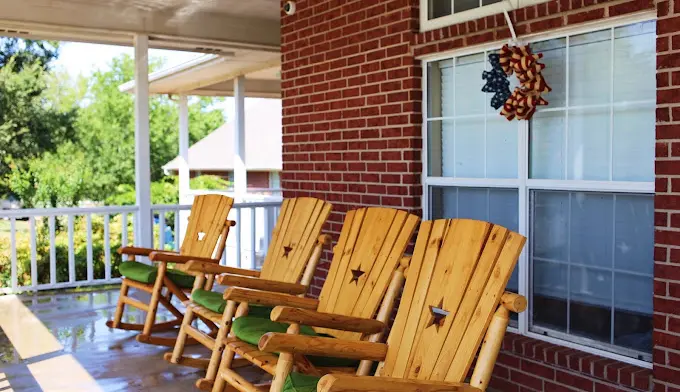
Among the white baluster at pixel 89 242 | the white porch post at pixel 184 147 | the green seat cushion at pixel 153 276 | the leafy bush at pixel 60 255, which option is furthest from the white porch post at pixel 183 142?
the green seat cushion at pixel 153 276

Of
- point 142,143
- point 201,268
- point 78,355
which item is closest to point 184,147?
point 142,143

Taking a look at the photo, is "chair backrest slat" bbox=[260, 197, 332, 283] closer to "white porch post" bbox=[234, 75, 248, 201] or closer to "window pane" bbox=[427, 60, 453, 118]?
"window pane" bbox=[427, 60, 453, 118]

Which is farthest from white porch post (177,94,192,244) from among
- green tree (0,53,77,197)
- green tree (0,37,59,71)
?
green tree (0,37,59,71)

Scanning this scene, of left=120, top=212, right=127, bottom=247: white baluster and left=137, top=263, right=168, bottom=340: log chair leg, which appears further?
left=120, top=212, right=127, bottom=247: white baluster

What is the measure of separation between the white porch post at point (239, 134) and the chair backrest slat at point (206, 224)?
3693mm

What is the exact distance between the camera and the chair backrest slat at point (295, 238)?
3.90 meters

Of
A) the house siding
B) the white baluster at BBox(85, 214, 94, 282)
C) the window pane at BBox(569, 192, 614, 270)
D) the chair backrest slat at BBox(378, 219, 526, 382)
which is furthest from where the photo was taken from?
the white baluster at BBox(85, 214, 94, 282)

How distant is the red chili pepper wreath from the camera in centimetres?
317

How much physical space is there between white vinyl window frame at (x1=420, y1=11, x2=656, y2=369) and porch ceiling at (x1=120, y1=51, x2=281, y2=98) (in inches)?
152

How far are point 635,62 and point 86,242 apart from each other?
5687 millimetres

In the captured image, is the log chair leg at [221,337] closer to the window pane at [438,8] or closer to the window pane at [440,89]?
the window pane at [440,89]

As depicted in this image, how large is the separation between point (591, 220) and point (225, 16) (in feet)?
15.1

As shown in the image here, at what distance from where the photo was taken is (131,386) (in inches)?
146

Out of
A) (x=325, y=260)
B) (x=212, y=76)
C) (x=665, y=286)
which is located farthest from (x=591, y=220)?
(x=212, y=76)
